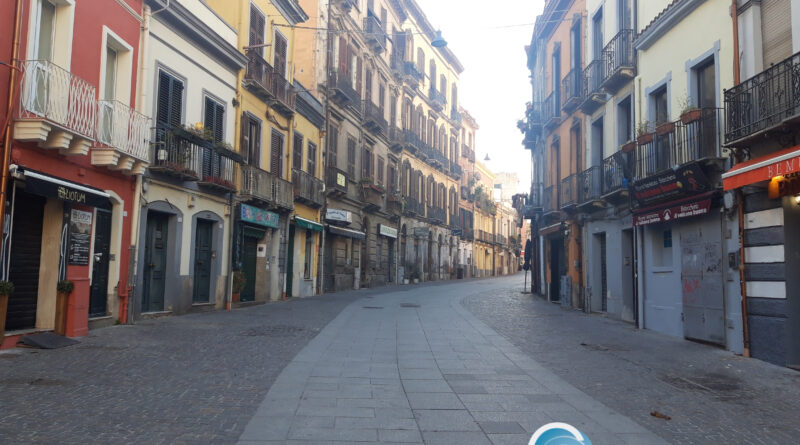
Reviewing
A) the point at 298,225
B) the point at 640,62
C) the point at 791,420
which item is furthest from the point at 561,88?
the point at 791,420

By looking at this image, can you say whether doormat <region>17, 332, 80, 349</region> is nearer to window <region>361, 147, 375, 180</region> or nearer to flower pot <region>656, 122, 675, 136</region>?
flower pot <region>656, 122, 675, 136</region>

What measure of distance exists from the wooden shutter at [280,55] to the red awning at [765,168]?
48.6 feet

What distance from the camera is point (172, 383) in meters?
6.78

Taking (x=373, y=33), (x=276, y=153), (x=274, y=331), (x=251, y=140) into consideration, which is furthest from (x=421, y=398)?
(x=373, y=33)

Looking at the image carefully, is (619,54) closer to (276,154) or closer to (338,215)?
(276,154)

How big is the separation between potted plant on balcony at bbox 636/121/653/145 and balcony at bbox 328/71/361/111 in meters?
15.0

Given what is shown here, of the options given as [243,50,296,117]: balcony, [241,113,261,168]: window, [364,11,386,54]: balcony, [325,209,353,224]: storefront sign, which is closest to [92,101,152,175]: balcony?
[241,113,261,168]: window

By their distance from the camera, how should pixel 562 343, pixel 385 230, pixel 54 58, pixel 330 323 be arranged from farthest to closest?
pixel 385 230, pixel 330 323, pixel 562 343, pixel 54 58

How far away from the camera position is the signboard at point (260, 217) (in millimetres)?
17909

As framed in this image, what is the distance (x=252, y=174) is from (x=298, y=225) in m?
4.35

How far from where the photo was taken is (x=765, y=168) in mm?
8484

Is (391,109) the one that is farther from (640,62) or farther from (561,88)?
(640,62)

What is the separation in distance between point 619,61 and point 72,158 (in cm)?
1271

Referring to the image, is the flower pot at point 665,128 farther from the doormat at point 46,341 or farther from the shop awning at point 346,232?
the shop awning at point 346,232
